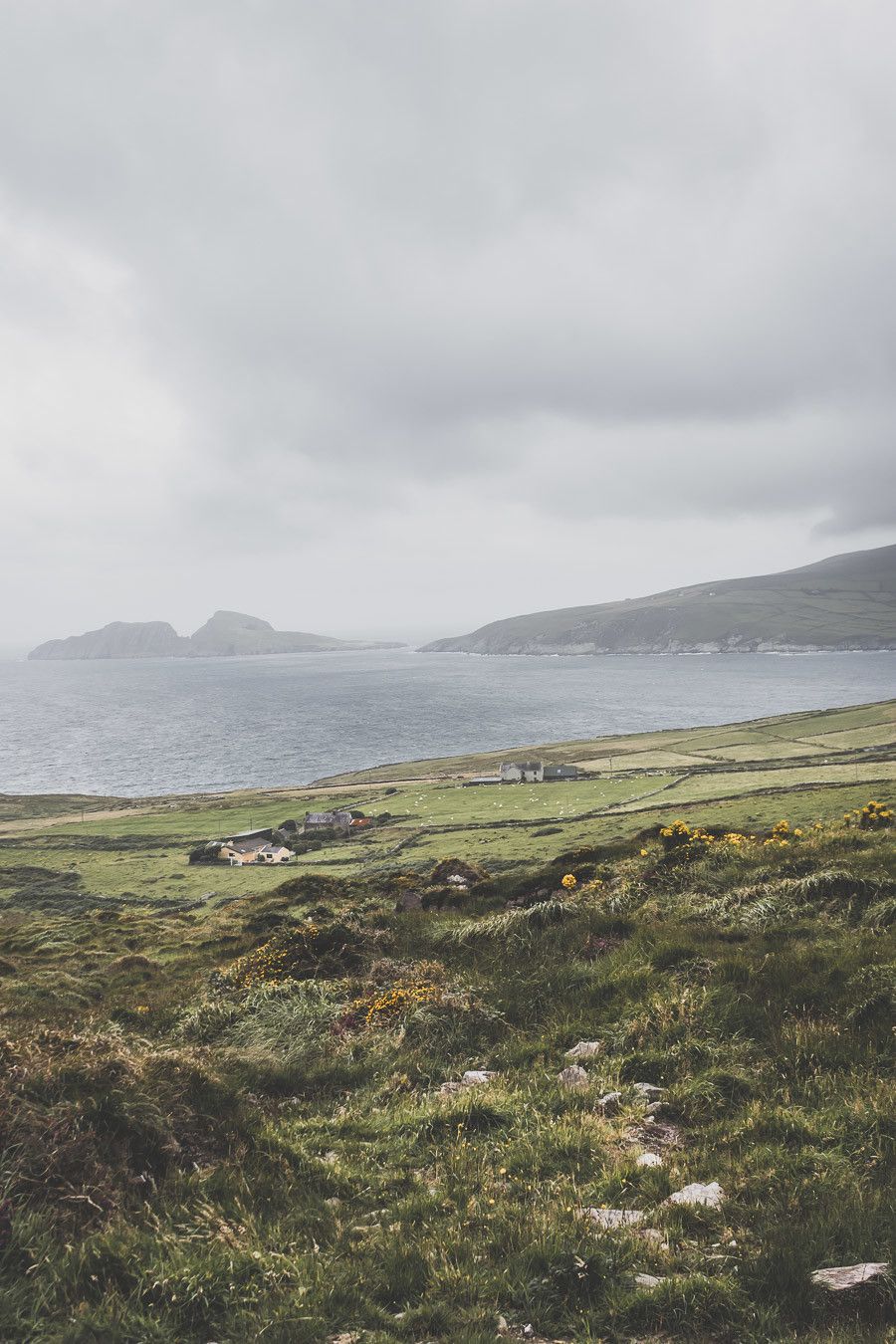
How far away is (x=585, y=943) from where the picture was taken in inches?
508

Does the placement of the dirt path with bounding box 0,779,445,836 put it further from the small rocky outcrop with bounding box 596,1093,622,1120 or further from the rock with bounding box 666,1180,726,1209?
the rock with bounding box 666,1180,726,1209

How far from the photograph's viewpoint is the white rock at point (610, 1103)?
7492mm

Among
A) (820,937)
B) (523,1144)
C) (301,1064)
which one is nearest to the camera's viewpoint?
(523,1144)

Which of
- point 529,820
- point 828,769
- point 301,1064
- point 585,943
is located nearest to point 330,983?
point 301,1064

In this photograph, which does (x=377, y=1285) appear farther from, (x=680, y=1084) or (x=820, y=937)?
(x=820, y=937)

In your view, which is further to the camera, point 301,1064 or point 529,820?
point 529,820

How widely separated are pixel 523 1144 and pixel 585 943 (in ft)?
20.9

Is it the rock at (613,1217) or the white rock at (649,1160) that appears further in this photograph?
the white rock at (649,1160)

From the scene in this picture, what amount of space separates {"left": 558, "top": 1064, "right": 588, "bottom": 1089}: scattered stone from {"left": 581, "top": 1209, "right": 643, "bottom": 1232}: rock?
7.48 feet

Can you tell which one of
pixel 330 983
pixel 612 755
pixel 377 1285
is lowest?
pixel 612 755

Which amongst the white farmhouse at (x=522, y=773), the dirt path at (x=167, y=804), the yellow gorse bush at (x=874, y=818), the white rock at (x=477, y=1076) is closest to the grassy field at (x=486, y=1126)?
the white rock at (x=477, y=1076)

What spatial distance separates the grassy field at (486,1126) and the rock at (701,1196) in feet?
0.42

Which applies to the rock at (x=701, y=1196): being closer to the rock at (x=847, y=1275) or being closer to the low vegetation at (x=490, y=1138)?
the low vegetation at (x=490, y=1138)

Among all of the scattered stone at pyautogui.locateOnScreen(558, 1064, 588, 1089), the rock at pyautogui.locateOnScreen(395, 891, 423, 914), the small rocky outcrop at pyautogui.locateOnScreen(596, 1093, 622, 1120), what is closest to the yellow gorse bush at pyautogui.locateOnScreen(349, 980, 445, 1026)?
the scattered stone at pyautogui.locateOnScreen(558, 1064, 588, 1089)
